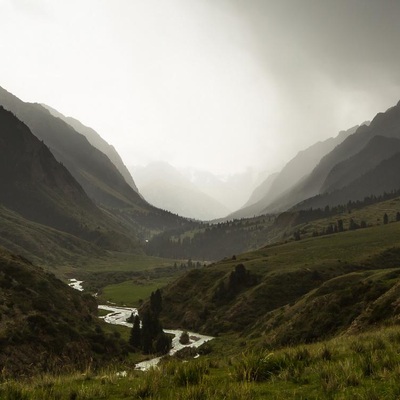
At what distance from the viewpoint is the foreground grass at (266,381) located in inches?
408

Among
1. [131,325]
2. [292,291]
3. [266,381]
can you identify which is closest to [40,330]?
[266,381]

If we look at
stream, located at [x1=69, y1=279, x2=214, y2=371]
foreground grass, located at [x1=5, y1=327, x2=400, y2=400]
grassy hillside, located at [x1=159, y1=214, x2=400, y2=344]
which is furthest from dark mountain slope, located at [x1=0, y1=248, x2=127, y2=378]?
foreground grass, located at [x1=5, y1=327, x2=400, y2=400]

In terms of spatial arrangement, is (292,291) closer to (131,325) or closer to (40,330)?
(131,325)

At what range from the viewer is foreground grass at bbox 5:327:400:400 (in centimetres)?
1035

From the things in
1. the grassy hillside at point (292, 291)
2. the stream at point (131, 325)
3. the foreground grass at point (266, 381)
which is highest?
the foreground grass at point (266, 381)

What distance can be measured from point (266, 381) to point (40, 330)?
4287 centimetres

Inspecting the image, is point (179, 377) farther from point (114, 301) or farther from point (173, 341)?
point (114, 301)

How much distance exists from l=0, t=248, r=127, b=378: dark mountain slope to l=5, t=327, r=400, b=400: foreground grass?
82.7ft

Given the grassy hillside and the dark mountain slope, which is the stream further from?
the dark mountain slope

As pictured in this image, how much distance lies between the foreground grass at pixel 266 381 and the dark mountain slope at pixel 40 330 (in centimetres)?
2521

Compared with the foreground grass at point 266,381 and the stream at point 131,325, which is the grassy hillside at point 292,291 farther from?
the foreground grass at point 266,381

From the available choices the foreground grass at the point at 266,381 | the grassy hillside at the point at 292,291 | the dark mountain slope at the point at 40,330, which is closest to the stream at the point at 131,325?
the grassy hillside at the point at 292,291

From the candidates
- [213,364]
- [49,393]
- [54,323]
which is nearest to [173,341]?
[54,323]

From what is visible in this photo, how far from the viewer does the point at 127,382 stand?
14391mm
